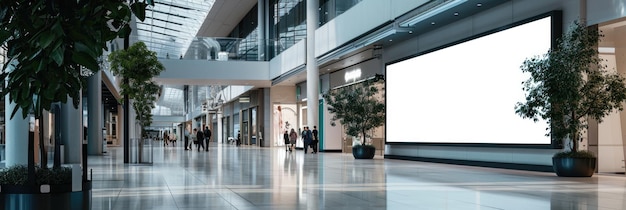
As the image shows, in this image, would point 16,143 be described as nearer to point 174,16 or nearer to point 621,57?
point 621,57

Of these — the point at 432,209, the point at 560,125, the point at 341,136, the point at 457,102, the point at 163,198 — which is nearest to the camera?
the point at 432,209

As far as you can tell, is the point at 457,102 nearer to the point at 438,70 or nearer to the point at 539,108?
the point at 438,70

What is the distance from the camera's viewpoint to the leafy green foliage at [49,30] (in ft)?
10.1

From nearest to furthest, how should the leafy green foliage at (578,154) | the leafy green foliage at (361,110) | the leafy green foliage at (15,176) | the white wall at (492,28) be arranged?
1. the leafy green foliage at (15,176)
2. the leafy green foliage at (578,154)
3. the white wall at (492,28)
4. the leafy green foliage at (361,110)

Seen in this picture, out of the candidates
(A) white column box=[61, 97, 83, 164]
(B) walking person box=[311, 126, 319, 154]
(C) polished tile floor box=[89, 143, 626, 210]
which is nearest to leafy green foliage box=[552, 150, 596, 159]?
(C) polished tile floor box=[89, 143, 626, 210]

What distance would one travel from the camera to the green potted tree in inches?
120

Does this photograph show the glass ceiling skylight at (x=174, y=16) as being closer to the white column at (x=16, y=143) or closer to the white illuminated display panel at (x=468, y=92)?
the white illuminated display panel at (x=468, y=92)

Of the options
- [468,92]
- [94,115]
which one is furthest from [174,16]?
[468,92]

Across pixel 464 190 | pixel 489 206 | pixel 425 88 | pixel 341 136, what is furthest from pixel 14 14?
pixel 341 136

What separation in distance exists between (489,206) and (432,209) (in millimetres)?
830

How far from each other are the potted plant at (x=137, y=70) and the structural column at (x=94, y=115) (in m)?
10.7

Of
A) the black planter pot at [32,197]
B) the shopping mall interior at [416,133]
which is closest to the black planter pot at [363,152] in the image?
the shopping mall interior at [416,133]

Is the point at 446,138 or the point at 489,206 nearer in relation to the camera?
the point at 489,206

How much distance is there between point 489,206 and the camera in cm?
784
